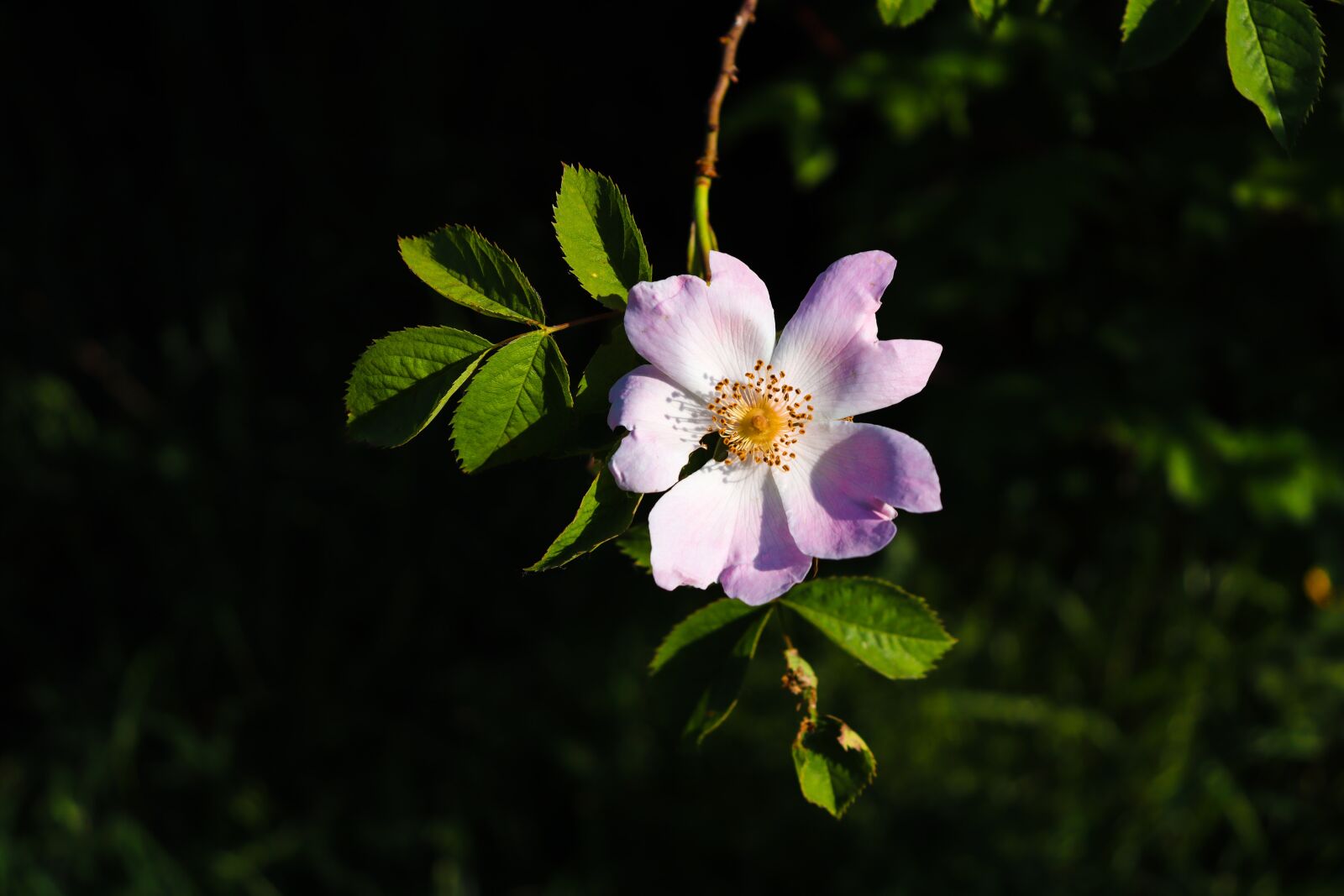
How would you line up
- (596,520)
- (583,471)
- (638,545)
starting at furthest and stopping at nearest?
1. (583,471)
2. (638,545)
3. (596,520)

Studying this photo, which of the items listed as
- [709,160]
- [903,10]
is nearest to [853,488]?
[709,160]

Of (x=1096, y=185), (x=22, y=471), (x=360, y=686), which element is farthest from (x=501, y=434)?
(x=22, y=471)

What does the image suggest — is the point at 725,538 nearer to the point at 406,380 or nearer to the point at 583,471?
the point at 406,380

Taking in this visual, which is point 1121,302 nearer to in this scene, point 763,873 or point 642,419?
point 763,873

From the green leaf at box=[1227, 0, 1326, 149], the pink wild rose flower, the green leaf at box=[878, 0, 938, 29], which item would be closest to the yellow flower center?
the pink wild rose flower

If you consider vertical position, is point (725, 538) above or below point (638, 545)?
above

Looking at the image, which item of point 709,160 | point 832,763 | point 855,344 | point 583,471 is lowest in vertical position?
point 583,471

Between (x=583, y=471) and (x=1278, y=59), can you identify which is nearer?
(x=1278, y=59)
